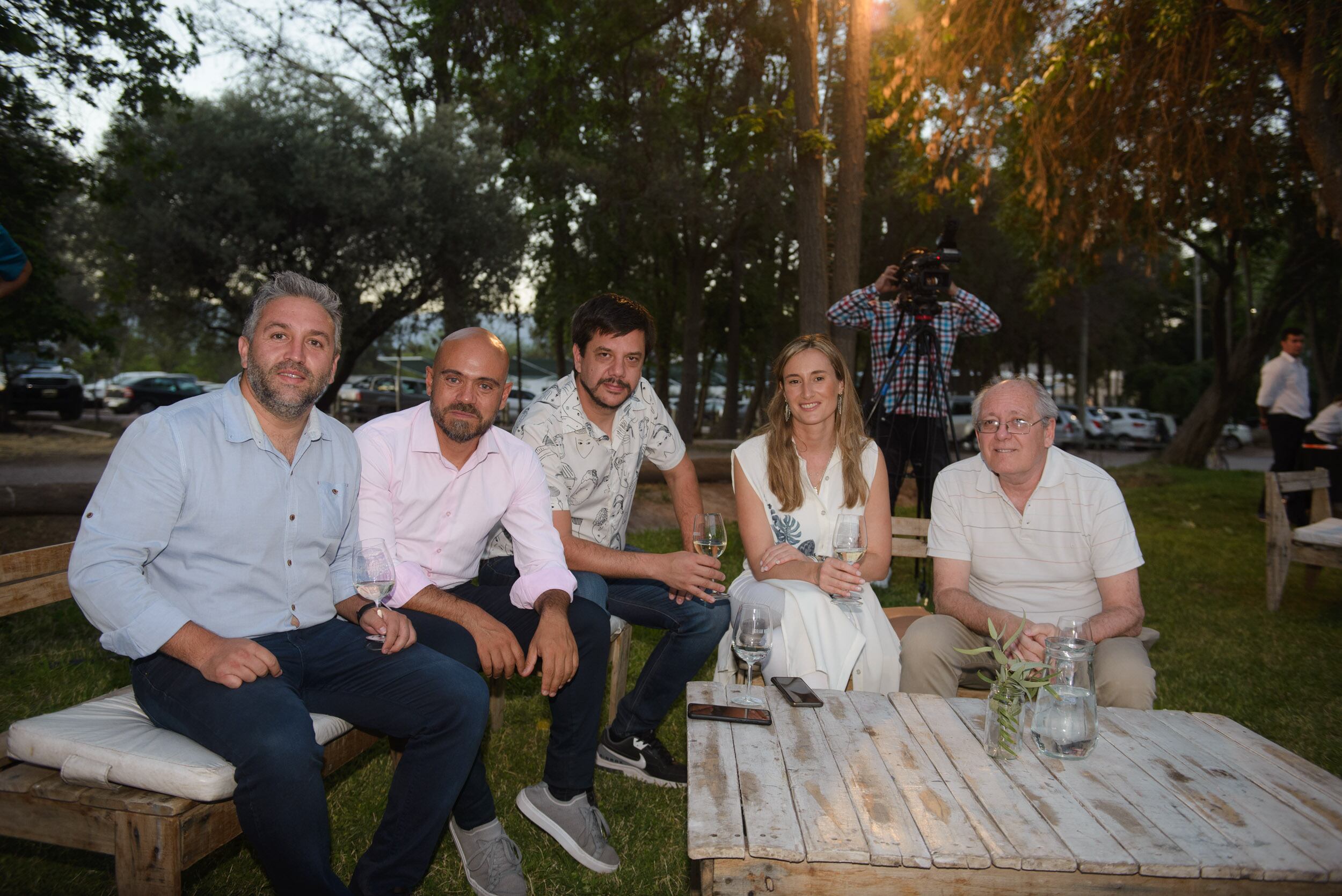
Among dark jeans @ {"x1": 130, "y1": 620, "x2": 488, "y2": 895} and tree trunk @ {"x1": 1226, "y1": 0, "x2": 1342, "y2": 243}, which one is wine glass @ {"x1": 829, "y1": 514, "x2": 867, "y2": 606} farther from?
tree trunk @ {"x1": 1226, "y1": 0, "x2": 1342, "y2": 243}

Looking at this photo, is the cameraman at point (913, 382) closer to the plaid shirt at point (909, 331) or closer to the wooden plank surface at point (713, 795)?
the plaid shirt at point (909, 331)

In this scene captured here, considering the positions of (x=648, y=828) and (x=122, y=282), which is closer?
(x=648, y=828)

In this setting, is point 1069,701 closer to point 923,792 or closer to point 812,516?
point 923,792

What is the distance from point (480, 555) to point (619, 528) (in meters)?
0.71

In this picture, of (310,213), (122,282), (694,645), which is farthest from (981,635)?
(310,213)

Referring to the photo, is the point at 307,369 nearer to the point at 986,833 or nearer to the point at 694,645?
the point at 694,645

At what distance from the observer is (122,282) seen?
11.5m

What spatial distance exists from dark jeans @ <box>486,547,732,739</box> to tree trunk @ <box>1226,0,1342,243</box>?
703 cm

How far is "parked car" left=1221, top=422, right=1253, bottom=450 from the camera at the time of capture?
3148 cm

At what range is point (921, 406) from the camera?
601 cm

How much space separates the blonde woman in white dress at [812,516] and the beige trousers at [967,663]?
4.7 inches

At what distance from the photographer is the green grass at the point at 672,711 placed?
2.96 metres

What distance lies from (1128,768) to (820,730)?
80 centimetres

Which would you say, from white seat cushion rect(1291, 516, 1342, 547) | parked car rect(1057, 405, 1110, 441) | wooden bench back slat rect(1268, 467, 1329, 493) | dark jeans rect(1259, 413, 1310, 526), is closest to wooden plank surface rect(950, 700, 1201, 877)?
white seat cushion rect(1291, 516, 1342, 547)
